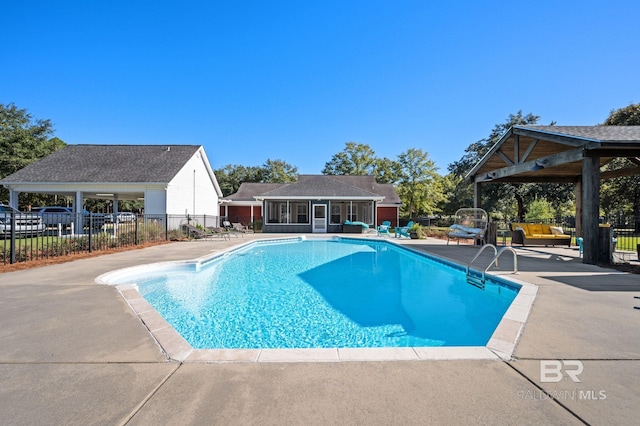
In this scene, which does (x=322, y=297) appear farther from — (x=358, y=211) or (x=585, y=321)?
(x=358, y=211)

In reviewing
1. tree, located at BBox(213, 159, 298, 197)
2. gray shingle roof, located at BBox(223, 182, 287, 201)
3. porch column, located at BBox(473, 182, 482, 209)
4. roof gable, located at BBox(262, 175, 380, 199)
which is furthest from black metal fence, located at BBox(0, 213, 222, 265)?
tree, located at BBox(213, 159, 298, 197)

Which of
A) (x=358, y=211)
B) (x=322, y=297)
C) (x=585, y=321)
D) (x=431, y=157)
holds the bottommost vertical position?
(x=322, y=297)

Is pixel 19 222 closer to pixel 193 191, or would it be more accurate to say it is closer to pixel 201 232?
pixel 201 232

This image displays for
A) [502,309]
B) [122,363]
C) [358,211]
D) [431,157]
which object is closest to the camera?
[122,363]

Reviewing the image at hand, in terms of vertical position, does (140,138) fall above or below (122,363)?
above

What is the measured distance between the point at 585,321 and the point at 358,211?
61.7 ft

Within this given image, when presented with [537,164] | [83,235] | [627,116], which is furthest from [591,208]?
[627,116]

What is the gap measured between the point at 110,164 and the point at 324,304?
60.6 ft

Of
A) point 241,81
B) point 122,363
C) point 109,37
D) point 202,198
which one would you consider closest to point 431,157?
point 241,81

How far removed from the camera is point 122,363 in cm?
239

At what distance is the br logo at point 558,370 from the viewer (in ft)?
7.08

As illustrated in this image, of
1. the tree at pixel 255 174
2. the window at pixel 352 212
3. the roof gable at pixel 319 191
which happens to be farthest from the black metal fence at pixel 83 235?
the tree at pixel 255 174

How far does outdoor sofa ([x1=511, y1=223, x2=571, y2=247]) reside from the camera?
36.5ft

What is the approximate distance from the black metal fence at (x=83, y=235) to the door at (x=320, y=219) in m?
8.30
